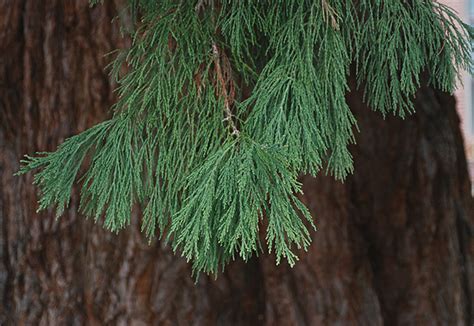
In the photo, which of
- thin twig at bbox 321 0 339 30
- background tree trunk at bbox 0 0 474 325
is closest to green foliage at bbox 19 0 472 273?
thin twig at bbox 321 0 339 30

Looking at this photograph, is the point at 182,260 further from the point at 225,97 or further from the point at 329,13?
the point at 329,13

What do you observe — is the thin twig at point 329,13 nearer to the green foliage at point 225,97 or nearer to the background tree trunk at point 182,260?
the green foliage at point 225,97

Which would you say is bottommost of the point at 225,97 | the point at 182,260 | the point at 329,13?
the point at 182,260

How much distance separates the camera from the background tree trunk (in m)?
2.71

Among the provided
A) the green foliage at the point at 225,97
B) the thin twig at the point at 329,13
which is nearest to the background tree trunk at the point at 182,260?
the green foliage at the point at 225,97

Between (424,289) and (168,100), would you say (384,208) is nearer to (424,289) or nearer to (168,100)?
(424,289)

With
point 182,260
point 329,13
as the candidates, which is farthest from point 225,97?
point 182,260

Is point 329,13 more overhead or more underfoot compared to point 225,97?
more overhead

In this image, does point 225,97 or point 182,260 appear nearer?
point 225,97

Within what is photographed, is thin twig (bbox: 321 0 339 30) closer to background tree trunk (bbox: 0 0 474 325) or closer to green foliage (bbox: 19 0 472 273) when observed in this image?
green foliage (bbox: 19 0 472 273)

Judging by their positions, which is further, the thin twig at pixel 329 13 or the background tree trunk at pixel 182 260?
the background tree trunk at pixel 182 260

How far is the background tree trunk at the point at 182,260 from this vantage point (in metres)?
2.71

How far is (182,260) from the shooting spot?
2693 millimetres

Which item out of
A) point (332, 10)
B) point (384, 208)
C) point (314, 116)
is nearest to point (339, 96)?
point (314, 116)
